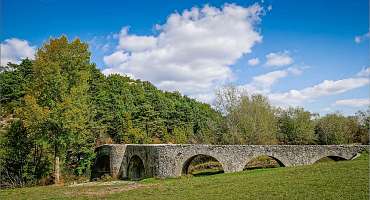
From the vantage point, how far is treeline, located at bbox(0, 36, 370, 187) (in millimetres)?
30562

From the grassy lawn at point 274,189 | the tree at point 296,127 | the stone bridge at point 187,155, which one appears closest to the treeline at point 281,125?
the tree at point 296,127

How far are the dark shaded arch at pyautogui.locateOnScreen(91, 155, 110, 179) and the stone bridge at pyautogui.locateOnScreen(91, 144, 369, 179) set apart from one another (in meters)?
0.10

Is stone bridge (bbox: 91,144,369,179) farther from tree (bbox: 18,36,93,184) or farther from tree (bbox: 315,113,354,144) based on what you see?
tree (bbox: 315,113,354,144)

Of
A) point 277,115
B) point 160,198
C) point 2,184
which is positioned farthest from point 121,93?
point 160,198

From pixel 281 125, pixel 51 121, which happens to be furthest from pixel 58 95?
pixel 281 125

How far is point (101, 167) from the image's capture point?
131 feet

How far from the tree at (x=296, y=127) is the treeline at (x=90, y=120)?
0.15 metres

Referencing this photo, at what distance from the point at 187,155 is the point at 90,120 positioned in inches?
640

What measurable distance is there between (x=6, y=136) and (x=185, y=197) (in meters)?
22.2

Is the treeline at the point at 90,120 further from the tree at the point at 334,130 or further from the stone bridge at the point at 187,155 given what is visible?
the stone bridge at the point at 187,155

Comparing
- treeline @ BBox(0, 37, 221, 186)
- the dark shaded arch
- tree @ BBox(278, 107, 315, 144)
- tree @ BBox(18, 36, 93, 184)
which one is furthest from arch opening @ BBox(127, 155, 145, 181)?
tree @ BBox(278, 107, 315, 144)

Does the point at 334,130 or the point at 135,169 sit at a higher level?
the point at 334,130

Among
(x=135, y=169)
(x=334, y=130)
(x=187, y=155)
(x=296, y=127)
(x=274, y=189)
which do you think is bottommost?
(x=274, y=189)

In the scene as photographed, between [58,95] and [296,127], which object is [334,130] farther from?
[58,95]
